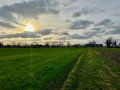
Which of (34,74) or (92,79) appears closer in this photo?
(92,79)

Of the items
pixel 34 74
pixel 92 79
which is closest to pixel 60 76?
pixel 34 74

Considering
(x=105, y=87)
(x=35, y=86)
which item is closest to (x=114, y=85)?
(x=105, y=87)

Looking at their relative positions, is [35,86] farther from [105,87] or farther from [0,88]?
[105,87]

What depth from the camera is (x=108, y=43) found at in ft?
468

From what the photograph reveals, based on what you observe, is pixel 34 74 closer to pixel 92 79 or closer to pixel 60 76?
pixel 60 76

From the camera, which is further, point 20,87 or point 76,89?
point 20,87

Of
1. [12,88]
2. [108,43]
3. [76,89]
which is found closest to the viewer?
[76,89]

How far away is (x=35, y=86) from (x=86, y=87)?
3623 mm

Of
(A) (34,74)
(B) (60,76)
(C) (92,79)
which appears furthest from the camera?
(A) (34,74)

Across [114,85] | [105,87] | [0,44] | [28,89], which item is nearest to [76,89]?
[105,87]

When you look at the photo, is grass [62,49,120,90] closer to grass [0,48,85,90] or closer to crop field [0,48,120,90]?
crop field [0,48,120,90]

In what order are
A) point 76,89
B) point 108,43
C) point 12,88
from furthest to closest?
point 108,43
point 12,88
point 76,89

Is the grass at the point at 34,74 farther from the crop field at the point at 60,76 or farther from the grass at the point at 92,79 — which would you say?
the grass at the point at 92,79

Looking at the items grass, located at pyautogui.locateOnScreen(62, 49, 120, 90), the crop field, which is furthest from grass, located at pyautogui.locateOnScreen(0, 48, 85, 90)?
grass, located at pyautogui.locateOnScreen(62, 49, 120, 90)
